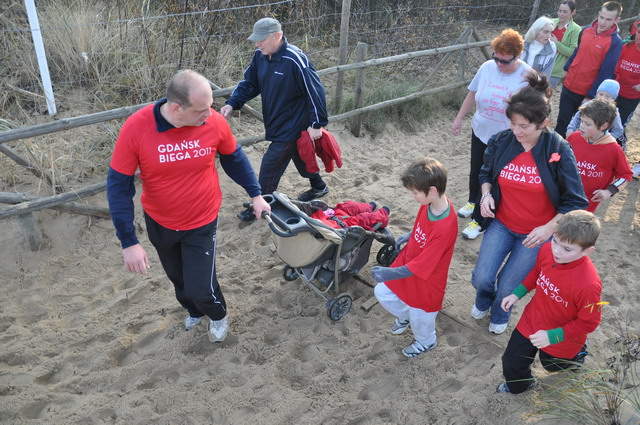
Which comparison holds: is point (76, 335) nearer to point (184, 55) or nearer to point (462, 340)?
point (462, 340)

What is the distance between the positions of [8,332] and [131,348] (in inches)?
37.7

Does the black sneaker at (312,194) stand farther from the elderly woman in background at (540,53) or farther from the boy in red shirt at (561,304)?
the boy in red shirt at (561,304)

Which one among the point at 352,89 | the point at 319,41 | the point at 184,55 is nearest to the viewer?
the point at 184,55

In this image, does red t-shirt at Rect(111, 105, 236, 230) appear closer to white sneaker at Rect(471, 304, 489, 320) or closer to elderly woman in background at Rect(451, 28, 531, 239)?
elderly woman in background at Rect(451, 28, 531, 239)

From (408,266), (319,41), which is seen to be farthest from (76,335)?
(319,41)

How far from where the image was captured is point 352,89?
25.6ft

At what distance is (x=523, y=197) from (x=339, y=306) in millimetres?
1549

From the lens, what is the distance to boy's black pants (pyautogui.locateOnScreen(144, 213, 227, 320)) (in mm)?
3373

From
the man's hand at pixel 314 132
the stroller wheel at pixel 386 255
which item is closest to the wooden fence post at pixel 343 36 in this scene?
the man's hand at pixel 314 132

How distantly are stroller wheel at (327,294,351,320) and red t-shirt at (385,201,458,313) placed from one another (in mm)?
538

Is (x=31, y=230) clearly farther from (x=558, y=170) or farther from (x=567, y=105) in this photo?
(x=567, y=105)

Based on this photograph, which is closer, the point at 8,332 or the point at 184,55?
the point at 8,332

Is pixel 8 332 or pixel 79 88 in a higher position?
pixel 79 88

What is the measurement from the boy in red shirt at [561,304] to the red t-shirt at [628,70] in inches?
152
